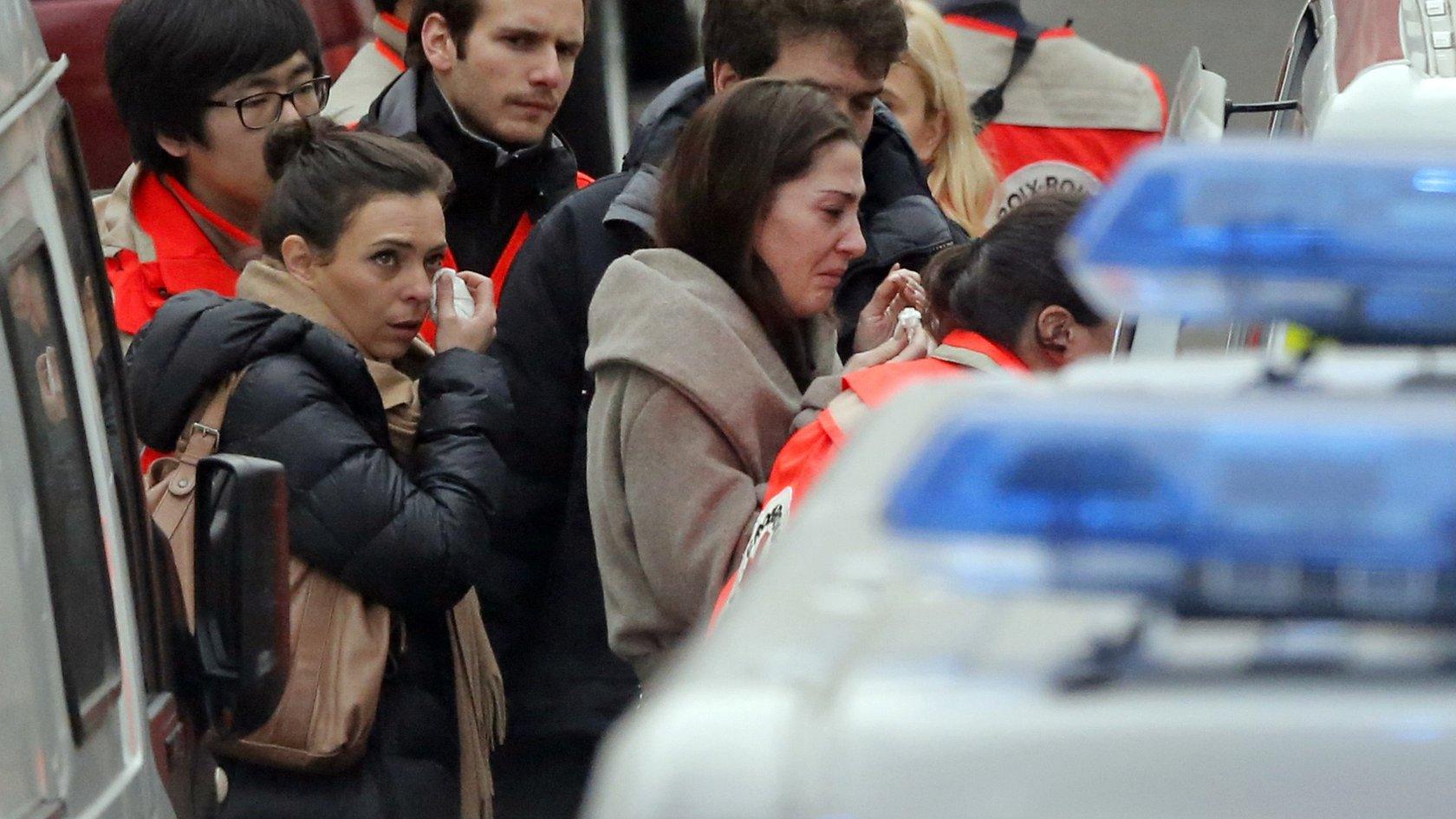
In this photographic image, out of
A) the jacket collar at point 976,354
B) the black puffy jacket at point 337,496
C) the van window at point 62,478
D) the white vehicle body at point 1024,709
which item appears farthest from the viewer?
the black puffy jacket at point 337,496

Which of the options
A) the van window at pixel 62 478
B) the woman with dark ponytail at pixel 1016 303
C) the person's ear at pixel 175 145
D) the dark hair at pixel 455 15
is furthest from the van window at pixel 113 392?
the dark hair at pixel 455 15

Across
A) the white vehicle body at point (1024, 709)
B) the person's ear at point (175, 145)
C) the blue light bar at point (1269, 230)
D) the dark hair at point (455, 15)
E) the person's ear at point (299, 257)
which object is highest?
the dark hair at point (455, 15)

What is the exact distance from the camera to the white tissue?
3.75 metres

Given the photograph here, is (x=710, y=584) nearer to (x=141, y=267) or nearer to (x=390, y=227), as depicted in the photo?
(x=390, y=227)

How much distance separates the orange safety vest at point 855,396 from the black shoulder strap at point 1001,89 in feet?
7.71

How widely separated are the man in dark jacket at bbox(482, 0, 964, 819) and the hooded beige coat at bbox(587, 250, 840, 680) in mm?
386

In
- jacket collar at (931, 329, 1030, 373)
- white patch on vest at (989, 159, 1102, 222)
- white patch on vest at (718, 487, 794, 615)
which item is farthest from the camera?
white patch on vest at (989, 159, 1102, 222)

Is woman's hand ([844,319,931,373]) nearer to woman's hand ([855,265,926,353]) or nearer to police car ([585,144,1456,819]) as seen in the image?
woman's hand ([855,265,926,353])

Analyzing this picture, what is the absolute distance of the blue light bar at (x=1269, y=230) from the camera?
108 centimetres

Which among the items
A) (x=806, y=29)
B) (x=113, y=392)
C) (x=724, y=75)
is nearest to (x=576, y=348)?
(x=724, y=75)

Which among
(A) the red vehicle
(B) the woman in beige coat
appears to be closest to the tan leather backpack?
(B) the woman in beige coat

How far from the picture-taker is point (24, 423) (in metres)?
2.16

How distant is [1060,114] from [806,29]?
174cm

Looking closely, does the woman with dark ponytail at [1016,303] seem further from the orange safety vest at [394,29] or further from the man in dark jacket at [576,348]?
the orange safety vest at [394,29]
